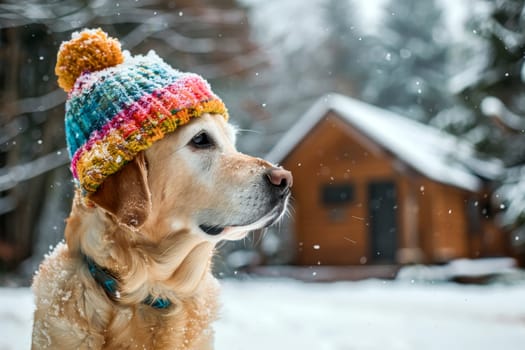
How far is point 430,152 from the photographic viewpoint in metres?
14.8

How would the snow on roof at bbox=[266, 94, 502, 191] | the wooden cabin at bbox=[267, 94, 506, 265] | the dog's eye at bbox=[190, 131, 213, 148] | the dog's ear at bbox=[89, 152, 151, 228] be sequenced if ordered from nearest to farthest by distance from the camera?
the dog's ear at bbox=[89, 152, 151, 228] < the dog's eye at bbox=[190, 131, 213, 148] < the snow on roof at bbox=[266, 94, 502, 191] < the wooden cabin at bbox=[267, 94, 506, 265]

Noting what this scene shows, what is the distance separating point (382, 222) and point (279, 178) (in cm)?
1279

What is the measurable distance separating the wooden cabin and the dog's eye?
35.9ft

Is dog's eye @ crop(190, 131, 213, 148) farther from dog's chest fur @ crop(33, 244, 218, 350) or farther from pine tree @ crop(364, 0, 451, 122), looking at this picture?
pine tree @ crop(364, 0, 451, 122)

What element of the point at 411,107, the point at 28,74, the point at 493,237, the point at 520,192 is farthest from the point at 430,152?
the point at 411,107

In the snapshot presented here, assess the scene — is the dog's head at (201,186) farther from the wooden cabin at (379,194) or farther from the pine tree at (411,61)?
the pine tree at (411,61)

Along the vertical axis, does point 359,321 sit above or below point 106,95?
below

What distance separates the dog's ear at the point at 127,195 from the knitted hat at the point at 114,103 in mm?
34

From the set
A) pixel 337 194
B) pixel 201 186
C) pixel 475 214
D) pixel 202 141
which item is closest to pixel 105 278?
pixel 201 186

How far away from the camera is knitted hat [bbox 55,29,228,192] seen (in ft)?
7.23

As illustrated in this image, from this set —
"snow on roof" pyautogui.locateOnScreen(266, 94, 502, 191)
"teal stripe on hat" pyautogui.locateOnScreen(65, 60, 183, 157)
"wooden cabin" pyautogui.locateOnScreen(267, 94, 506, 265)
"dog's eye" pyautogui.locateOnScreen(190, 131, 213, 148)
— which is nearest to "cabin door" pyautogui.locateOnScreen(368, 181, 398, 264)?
"wooden cabin" pyautogui.locateOnScreen(267, 94, 506, 265)

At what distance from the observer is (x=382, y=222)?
14562 millimetres

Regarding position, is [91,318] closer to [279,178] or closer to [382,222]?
[279,178]

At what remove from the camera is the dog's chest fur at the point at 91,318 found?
2.16 metres
